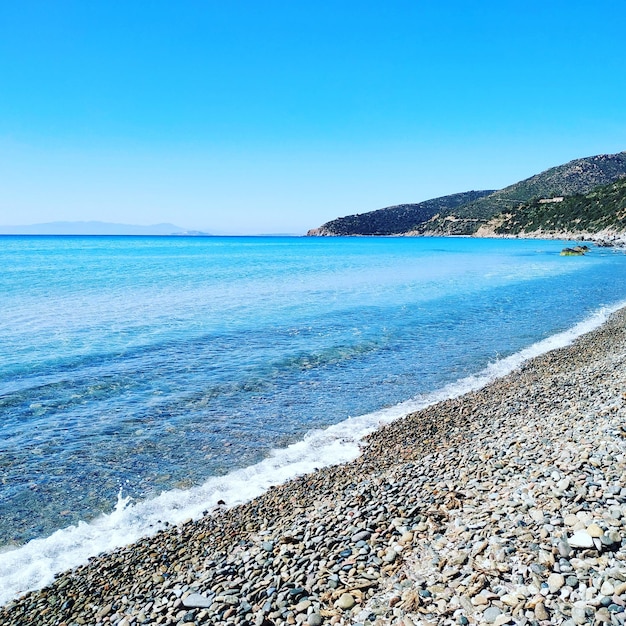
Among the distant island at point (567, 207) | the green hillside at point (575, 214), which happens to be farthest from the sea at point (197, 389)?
the distant island at point (567, 207)

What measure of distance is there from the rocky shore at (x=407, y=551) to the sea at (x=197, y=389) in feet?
3.01

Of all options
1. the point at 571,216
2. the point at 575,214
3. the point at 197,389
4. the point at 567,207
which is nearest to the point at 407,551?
the point at 197,389

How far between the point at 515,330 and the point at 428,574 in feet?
64.3

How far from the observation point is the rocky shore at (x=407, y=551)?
15.2ft

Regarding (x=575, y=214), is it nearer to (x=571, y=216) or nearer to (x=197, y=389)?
(x=571, y=216)

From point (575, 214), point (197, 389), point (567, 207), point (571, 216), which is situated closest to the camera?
point (197, 389)

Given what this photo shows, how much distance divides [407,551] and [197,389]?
9.71 m

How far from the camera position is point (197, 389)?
47.0ft

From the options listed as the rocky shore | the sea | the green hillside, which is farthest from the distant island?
the rocky shore

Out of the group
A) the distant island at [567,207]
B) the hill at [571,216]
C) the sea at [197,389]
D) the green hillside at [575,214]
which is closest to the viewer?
the sea at [197,389]

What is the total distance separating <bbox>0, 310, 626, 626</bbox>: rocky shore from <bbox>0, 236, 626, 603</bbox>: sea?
92cm

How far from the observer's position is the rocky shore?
4.64 meters

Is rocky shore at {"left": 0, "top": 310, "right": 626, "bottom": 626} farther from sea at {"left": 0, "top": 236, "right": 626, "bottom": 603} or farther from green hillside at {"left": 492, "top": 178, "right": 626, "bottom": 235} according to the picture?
green hillside at {"left": 492, "top": 178, "right": 626, "bottom": 235}

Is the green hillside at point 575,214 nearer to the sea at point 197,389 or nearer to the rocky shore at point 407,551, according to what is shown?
the sea at point 197,389
